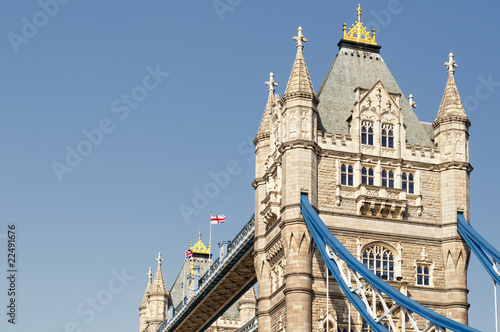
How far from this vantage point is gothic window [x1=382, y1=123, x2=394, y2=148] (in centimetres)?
6344

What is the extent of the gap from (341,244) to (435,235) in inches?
311

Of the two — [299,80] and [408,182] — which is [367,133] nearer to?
[408,182]

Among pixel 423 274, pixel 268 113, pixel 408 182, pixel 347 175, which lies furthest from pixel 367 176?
pixel 268 113

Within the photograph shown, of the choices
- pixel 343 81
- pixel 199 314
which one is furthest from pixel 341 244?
pixel 199 314

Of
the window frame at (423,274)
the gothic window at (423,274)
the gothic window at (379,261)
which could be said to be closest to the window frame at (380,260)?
the gothic window at (379,261)

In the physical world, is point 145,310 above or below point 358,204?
above

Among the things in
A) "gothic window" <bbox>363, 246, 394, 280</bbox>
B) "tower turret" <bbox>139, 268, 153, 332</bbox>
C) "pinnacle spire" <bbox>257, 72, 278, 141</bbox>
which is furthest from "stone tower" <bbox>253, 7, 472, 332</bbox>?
"tower turret" <bbox>139, 268, 153, 332</bbox>

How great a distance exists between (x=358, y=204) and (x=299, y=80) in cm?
806

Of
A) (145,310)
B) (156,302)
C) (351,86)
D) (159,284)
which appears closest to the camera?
(351,86)

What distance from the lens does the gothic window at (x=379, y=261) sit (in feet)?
198

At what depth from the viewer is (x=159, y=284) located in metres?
105

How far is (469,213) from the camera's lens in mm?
62344

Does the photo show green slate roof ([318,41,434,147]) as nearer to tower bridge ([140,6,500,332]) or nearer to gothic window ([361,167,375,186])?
tower bridge ([140,6,500,332])

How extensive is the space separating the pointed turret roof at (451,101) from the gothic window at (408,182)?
13.3 ft
